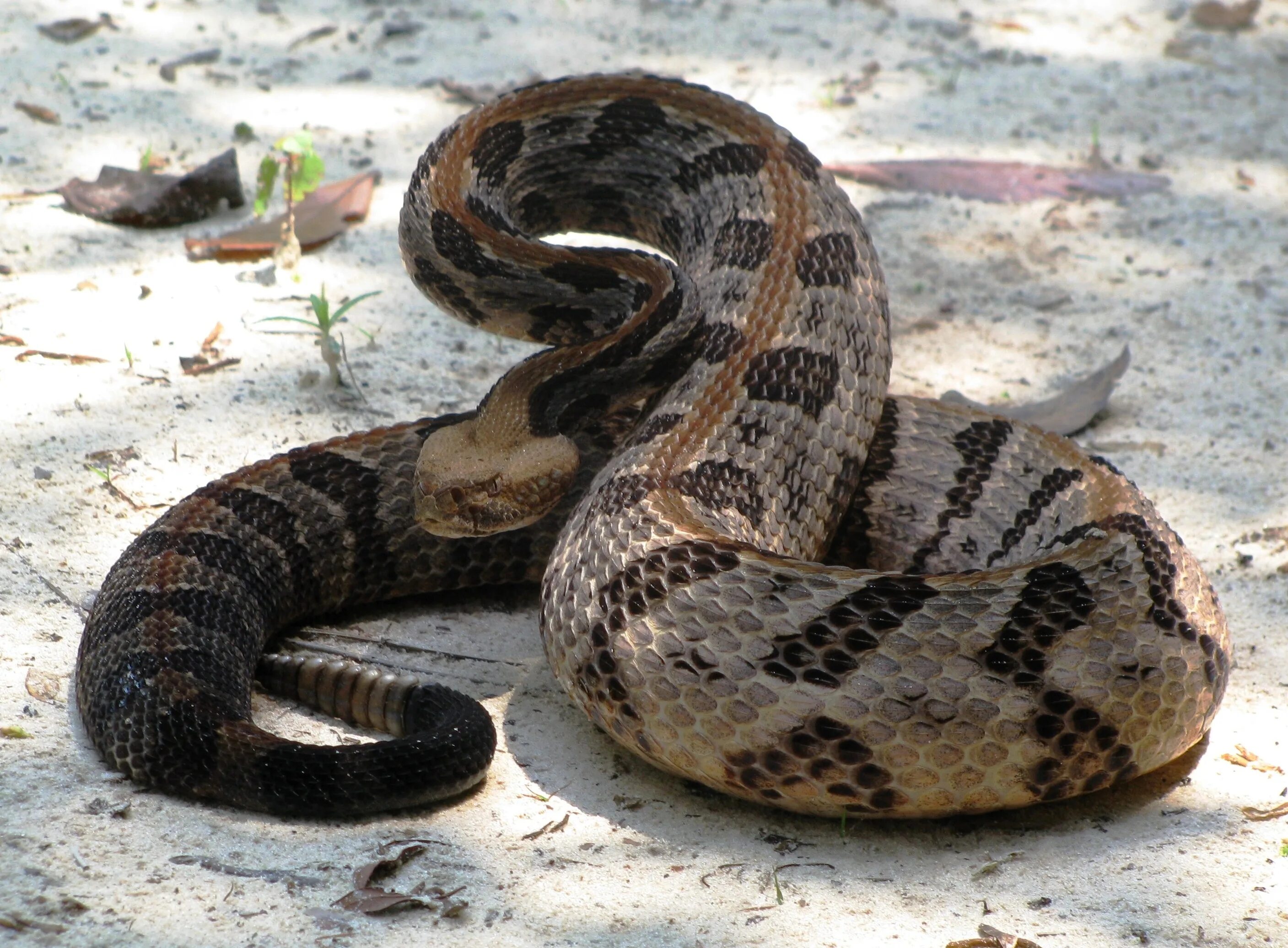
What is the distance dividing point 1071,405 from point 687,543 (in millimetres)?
2615

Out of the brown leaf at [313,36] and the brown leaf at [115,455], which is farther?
the brown leaf at [313,36]

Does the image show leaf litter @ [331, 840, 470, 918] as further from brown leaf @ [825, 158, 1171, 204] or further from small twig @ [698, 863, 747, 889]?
brown leaf @ [825, 158, 1171, 204]

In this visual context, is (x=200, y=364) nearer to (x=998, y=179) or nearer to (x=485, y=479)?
(x=485, y=479)

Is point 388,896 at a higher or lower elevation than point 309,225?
lower

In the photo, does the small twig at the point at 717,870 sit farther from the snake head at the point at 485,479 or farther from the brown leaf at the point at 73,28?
the brown leaf at the point at 73,28

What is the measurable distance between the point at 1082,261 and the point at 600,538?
12.8ft

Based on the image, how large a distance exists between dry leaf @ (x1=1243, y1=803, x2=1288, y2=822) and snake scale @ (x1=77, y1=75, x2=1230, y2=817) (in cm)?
22

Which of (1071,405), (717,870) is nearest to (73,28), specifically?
(1071,405)

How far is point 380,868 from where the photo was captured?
2.82 metres

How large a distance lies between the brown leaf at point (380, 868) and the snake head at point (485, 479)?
1.20 metres

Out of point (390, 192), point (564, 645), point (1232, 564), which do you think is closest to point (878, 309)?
point (1232, 564)

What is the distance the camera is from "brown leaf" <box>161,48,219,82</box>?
23.7 ft

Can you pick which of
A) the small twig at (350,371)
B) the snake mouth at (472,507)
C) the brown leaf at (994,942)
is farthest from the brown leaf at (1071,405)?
the brown leaf at (994,942)

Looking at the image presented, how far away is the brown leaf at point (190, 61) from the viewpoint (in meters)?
7.22
